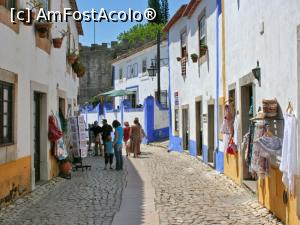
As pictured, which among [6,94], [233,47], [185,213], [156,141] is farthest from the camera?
[156,141]

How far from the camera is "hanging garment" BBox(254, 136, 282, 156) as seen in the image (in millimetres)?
7658

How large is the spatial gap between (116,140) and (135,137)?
5.25m

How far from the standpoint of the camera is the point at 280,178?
766 centimetres

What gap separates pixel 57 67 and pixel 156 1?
54772mm

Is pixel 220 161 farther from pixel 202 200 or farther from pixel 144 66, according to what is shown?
pixel 144 66

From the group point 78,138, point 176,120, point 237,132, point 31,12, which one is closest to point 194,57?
point 78,138

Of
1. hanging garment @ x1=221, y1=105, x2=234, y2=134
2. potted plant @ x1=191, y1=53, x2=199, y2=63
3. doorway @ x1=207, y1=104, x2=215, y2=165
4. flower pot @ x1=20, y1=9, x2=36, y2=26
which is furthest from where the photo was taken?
potted plant @ x1=191, y1=53, x2=199, y2=63

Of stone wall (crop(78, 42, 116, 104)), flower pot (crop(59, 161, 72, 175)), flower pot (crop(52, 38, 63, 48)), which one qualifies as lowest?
flower pot (crop(59, 161, 72, 175))

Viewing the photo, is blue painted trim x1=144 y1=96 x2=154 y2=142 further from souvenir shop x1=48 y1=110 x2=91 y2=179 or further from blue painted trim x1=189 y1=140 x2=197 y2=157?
souvenir shop x1=48 y1=110 x2=91 y2=179

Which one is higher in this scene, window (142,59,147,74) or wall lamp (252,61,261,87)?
window (142,59,147,74)

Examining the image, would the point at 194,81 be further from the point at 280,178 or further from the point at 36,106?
the point at 280,178

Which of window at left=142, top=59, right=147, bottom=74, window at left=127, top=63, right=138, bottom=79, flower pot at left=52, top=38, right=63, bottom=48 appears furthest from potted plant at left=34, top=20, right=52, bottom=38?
window at left=127, top=63, right=138, bottom=79

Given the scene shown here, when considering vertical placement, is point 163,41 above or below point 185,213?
above

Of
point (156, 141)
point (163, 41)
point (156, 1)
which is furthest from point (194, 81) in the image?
point (156, 1)
